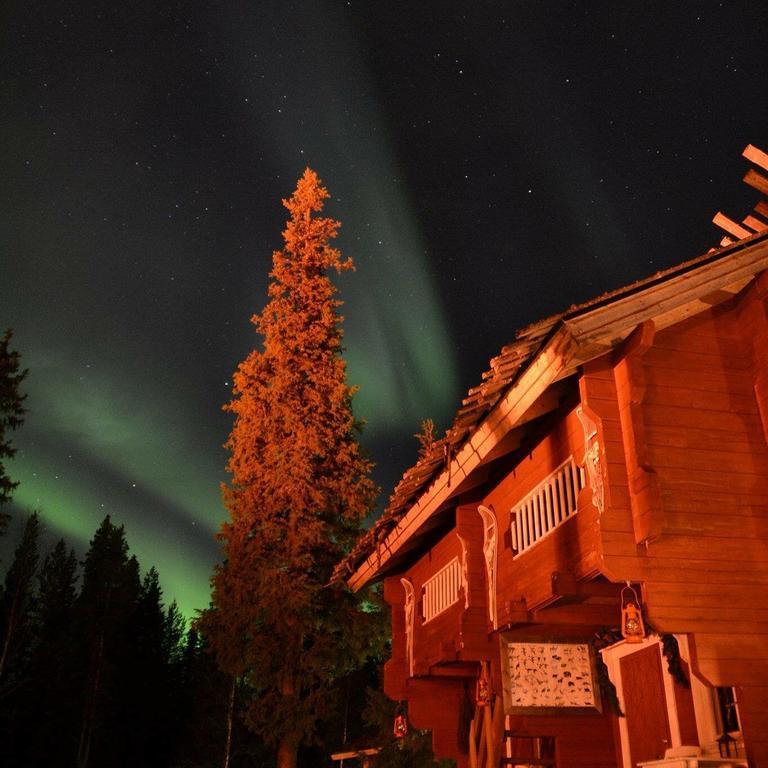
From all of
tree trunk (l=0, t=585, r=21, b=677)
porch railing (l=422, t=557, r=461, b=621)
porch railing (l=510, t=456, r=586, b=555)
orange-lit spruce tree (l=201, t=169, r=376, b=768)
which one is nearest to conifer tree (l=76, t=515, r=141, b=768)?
tree trunk (l=0, t=585, r=21, b=677)

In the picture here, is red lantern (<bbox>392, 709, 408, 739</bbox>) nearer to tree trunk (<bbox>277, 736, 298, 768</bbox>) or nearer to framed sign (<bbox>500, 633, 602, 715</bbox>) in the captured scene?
tree trunk (<bbox>277, 736, 298, 768</bbox>)

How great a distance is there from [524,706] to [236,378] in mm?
20988

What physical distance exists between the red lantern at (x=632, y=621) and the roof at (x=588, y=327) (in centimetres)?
239

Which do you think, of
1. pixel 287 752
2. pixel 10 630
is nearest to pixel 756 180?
pixel 287 752

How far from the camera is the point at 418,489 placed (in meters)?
13.3

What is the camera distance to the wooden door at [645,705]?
10242 millimetres

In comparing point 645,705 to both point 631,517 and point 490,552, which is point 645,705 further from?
point 631,517

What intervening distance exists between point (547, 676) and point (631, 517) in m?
2.75

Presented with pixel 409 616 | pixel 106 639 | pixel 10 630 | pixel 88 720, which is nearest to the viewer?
pixel 409 616

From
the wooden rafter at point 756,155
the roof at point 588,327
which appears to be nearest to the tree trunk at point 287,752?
the roof at point 588,327

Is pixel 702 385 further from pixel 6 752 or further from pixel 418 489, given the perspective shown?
pixel 6 752

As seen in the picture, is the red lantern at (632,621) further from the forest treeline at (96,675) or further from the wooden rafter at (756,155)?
the forest treeline at (96,675)

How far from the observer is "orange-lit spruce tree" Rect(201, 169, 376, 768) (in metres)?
26.0

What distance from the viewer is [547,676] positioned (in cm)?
1022
